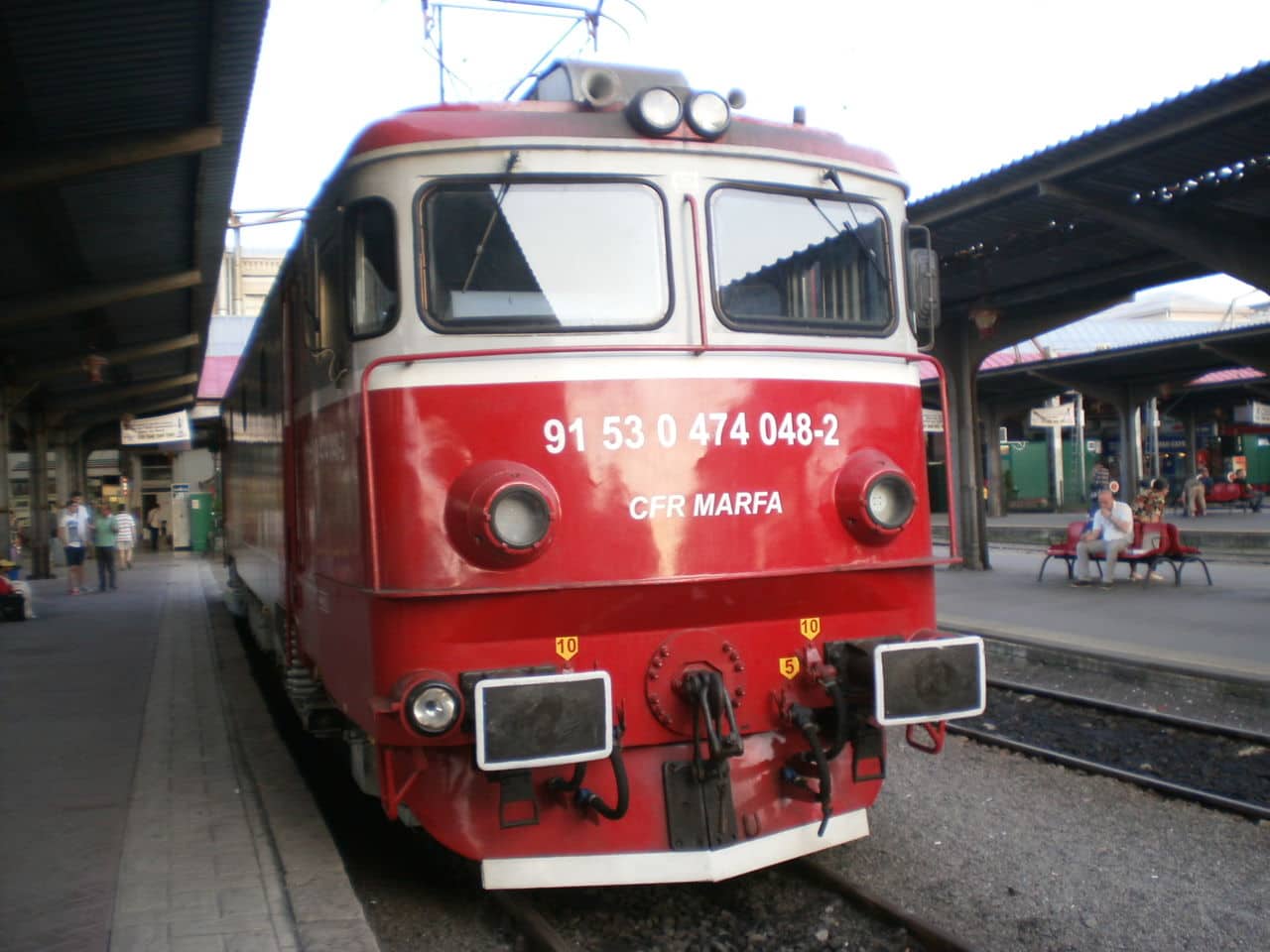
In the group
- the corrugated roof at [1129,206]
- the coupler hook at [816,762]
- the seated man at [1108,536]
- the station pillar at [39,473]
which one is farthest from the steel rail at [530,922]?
the station pillar at [39,473]

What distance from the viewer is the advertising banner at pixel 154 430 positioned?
25.9 metres

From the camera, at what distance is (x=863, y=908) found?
501 cm

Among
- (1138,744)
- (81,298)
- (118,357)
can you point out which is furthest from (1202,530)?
(81,298)

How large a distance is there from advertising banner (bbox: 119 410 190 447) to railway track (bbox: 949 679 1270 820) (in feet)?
68.2

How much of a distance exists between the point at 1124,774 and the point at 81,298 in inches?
507

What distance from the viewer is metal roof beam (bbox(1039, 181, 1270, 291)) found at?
1210 cm

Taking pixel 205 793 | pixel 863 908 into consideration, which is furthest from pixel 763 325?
pixel 205 793

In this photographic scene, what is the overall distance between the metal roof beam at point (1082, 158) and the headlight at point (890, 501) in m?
6.36

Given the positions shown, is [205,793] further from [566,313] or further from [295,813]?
[566,313]

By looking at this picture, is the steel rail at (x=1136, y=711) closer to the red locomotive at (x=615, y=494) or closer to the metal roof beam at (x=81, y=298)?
the red locomotive at (x=615, y=494)

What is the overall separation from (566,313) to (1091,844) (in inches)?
145

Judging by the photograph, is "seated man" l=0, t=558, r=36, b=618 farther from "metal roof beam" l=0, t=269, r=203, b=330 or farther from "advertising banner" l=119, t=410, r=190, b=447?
"advertising banner" l=119, t=410, r=190, b=447

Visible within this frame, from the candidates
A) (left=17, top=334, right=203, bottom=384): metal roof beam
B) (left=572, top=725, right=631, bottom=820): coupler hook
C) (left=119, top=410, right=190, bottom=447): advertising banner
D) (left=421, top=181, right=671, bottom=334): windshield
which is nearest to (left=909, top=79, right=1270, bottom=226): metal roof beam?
(left=421, top=181, right=671, bottom=334): windshield

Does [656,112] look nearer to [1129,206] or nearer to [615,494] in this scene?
[615,494]
